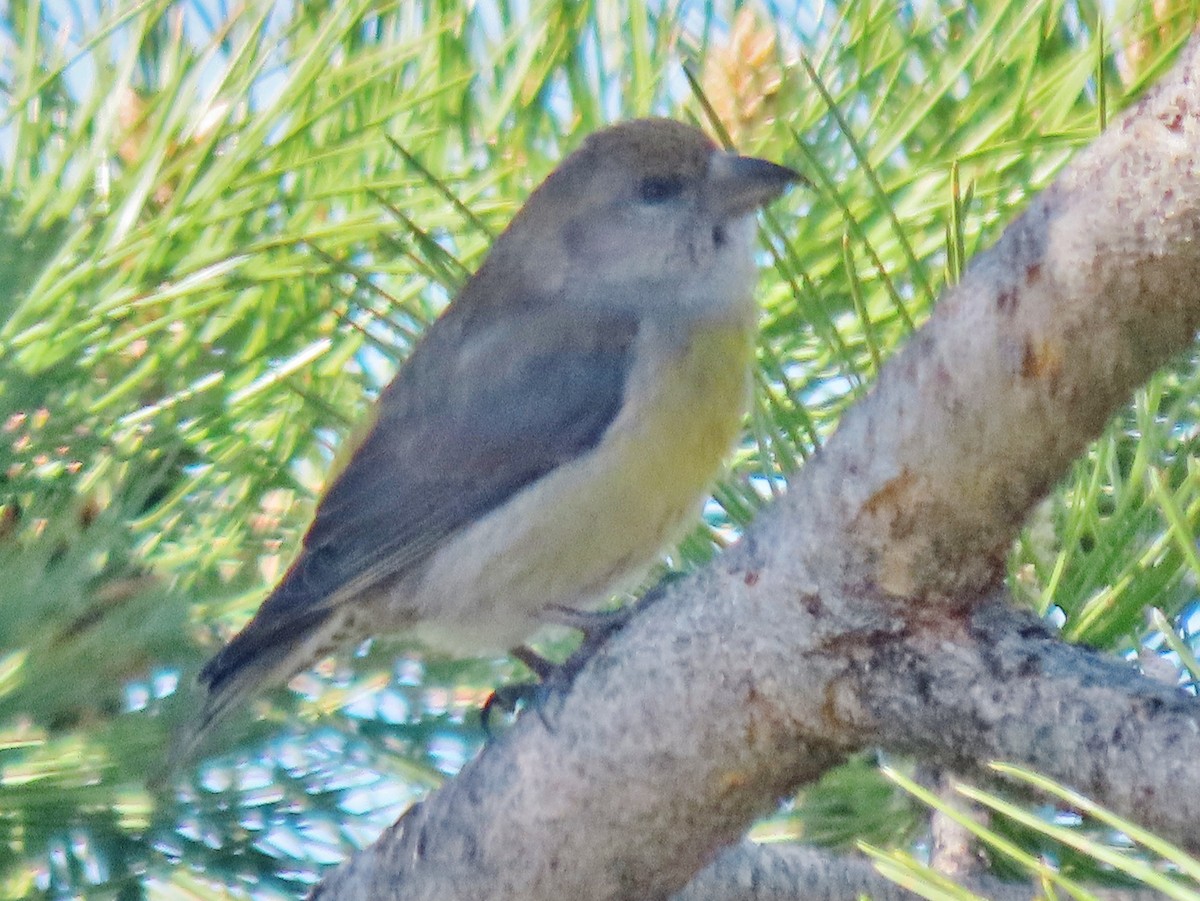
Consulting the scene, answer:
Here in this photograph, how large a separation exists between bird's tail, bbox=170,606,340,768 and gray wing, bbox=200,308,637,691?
18 millimetres

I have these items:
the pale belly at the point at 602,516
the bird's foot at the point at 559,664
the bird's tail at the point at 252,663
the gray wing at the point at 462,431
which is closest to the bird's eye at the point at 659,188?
the gray wing at the point at 462,431

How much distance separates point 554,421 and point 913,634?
1.25 meters

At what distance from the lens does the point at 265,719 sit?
1.75m

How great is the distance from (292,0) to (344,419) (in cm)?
52

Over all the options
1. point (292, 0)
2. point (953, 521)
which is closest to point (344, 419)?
point (292, 0)

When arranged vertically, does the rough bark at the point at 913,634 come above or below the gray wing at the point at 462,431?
below

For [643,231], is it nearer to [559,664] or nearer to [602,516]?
[602,516]

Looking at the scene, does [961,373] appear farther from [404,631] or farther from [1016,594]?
[404,631]

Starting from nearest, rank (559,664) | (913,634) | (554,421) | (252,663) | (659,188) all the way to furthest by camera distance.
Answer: (913,634), (559,664), (252,663), (554,421), (659,188)

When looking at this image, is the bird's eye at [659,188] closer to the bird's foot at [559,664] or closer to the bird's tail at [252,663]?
the bird's foot at [559,664]

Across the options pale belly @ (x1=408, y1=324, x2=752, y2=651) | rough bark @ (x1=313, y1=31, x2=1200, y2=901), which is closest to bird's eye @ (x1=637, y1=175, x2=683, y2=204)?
pale belly @ (x1=408, y1=324, x2=752, y2=651)

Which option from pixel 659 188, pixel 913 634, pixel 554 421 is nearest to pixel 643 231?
pixel 659 188

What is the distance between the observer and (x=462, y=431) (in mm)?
2391

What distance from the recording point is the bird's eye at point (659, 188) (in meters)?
2.51
